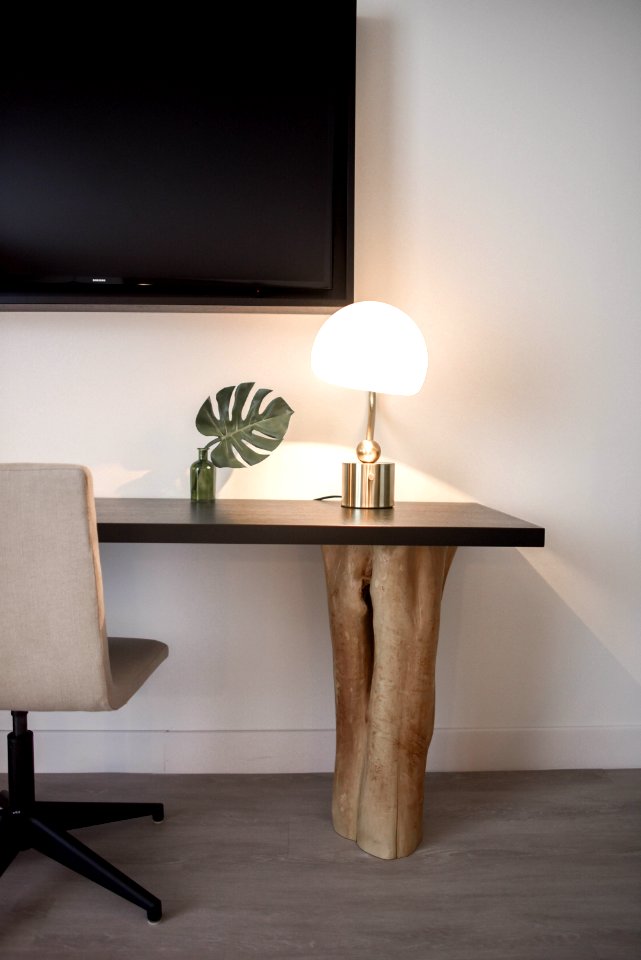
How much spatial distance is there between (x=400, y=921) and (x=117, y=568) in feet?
4.11

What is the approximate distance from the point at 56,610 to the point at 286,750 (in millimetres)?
1101

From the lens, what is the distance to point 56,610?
4.74 ft

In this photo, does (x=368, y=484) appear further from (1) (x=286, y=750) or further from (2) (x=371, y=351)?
(1) (x=286, y=750)

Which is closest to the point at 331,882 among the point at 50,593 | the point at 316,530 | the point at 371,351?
the point at 316,530

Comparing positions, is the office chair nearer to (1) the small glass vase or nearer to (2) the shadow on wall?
(1) the small glass vase

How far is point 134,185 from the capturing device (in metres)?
2.09

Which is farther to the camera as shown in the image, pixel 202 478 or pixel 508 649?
pixel 508 649

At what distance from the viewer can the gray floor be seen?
1502mm

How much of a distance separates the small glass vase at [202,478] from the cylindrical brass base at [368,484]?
41cm

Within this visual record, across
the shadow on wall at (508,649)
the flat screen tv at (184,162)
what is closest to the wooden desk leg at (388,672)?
the shadow on wall at (508,649)

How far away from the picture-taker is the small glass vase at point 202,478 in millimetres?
2107

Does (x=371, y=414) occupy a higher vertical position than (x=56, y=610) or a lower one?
higher

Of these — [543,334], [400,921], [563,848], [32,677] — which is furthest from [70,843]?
[543,334]

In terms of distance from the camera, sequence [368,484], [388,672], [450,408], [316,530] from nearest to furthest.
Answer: [316,530]
[388,672]
[368,484]
[450,408]
